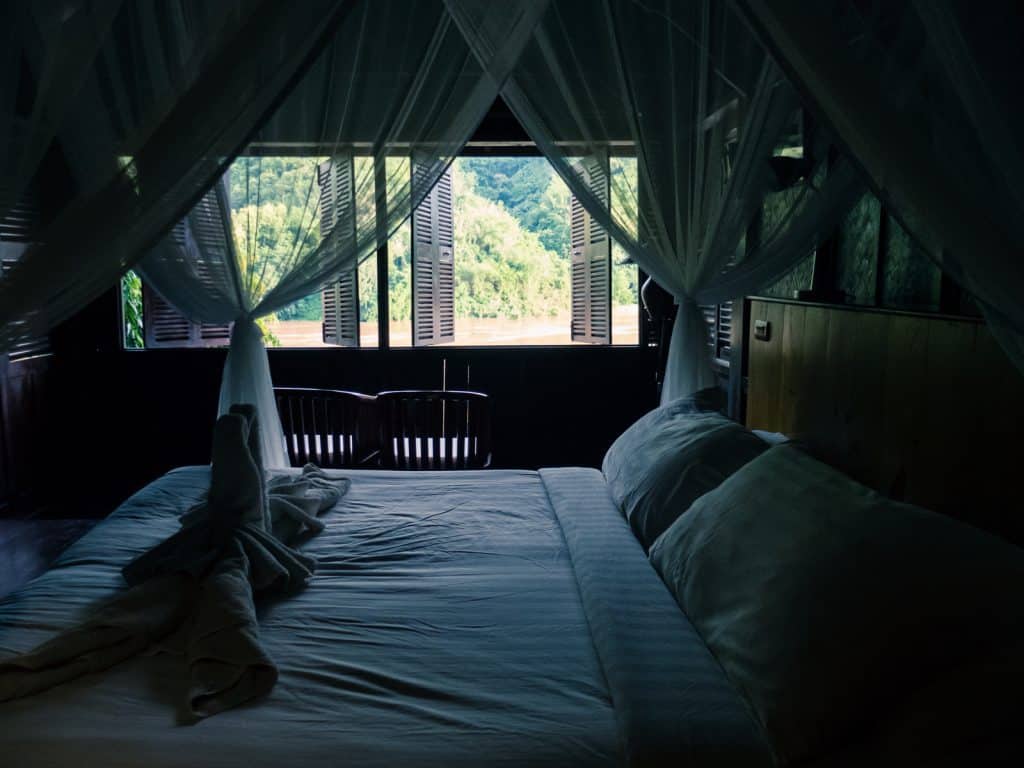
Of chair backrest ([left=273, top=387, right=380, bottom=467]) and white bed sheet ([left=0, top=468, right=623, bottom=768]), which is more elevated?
chair backrest ([left=273, top=387, right=380, bottom=467])

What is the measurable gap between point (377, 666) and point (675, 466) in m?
1.01

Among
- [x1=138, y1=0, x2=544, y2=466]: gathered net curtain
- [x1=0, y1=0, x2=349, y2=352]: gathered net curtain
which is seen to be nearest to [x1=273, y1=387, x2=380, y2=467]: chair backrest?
[x1=138, y1=0, x2=544, y2=466]: gathered net curtain

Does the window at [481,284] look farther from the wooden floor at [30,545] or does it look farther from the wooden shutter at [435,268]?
the wooden floor at [30,545]

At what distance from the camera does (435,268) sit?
5145mm

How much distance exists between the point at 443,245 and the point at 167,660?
3.81m

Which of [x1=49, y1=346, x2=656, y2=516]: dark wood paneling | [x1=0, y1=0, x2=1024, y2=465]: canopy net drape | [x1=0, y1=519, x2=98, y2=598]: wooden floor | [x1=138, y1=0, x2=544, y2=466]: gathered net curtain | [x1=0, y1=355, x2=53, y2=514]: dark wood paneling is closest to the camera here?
[x1=0, y1=0, x2=1024, y2=465]: canopy net drape

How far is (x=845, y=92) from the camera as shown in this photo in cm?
137

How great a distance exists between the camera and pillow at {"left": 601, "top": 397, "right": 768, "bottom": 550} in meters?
2.19

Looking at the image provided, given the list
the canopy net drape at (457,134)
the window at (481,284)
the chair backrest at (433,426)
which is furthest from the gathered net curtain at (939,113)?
the window at (481,284)

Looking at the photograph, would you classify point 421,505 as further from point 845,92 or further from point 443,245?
point 443,245

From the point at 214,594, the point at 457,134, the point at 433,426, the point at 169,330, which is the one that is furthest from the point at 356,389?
the point at 214,594

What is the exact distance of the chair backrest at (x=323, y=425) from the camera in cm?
363

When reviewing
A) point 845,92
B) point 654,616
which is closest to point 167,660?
point 654,616

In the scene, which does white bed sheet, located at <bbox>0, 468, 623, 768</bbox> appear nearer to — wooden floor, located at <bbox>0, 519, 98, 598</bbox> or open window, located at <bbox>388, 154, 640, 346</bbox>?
wooden floor, located at <bbox>0, 519, 98, 598</bbox>
